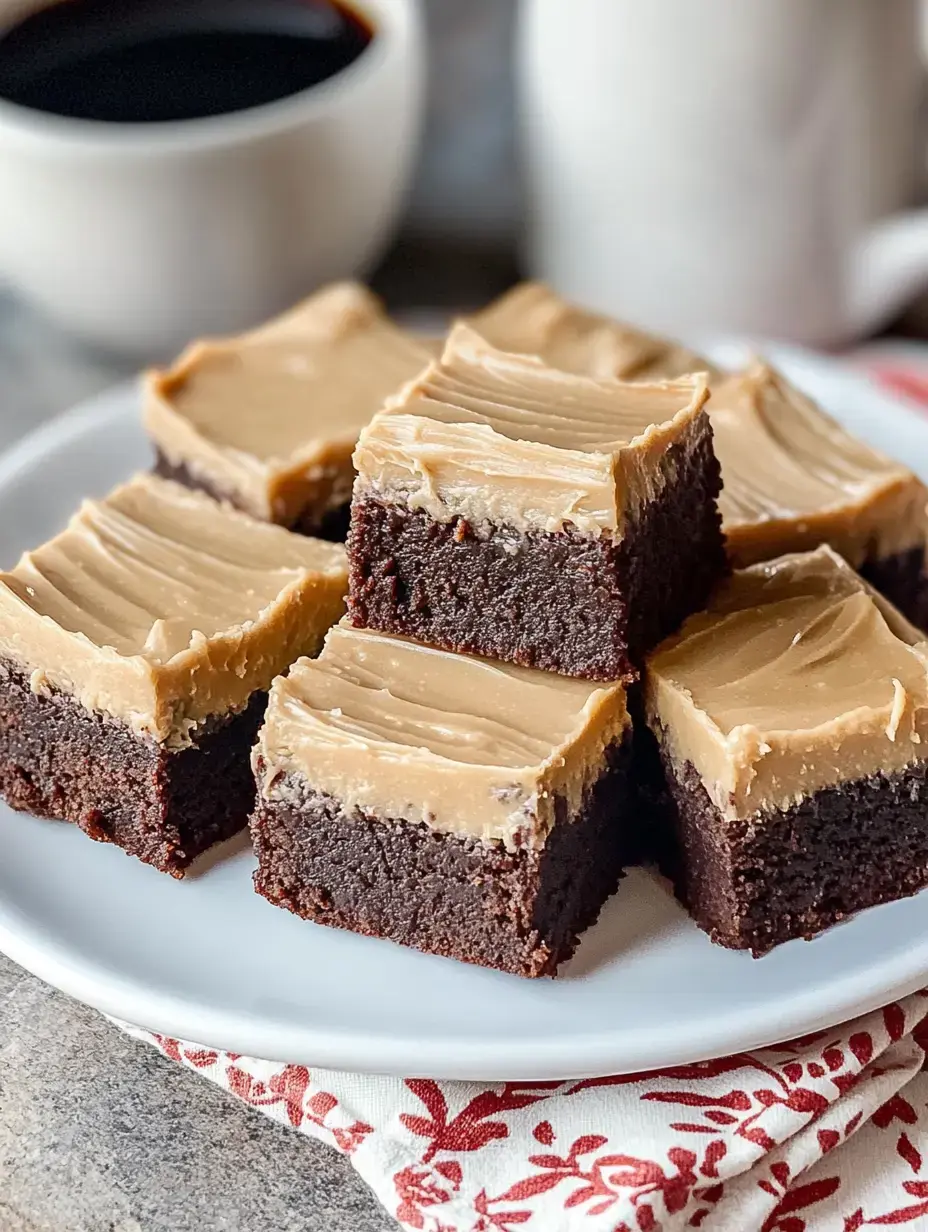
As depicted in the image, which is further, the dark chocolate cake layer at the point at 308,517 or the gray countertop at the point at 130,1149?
the dark chocolate cake layer at the point at 308,517

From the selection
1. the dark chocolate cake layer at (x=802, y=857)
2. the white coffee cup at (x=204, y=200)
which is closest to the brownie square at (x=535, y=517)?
the dark chocolate cake layer at (x=802, y=857)

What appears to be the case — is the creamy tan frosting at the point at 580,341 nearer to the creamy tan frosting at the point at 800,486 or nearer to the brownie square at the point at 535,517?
Answer: the creamy tan frosting at the point at 800,486

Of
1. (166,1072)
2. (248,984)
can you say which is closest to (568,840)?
(248,984)

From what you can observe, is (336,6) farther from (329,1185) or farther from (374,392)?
(329,1185)

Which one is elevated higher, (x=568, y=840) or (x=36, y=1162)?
(x=568, y=840)

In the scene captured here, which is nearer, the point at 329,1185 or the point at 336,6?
the point at 329,1185

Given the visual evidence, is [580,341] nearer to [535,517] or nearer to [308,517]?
[308,517]
